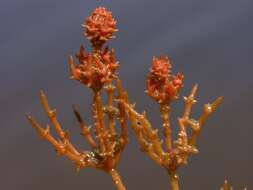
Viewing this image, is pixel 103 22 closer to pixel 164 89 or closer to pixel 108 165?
pixel 164 89

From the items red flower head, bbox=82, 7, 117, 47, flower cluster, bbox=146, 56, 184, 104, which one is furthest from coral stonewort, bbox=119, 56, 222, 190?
red flower head, bbox=82, 7, 117, 47

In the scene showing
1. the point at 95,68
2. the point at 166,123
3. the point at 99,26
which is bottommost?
the point at 166,123

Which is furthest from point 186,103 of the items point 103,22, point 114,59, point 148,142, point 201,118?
point 103,22

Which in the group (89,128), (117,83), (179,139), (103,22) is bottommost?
(179,139)

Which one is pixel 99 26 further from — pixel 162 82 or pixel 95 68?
pixel 162 82

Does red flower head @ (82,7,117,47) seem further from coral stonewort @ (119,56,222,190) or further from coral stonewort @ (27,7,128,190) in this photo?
coral stonewort @ (119,56,222,190)

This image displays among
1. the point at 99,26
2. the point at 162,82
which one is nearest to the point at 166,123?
the point at 162,82

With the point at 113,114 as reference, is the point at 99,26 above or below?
above
